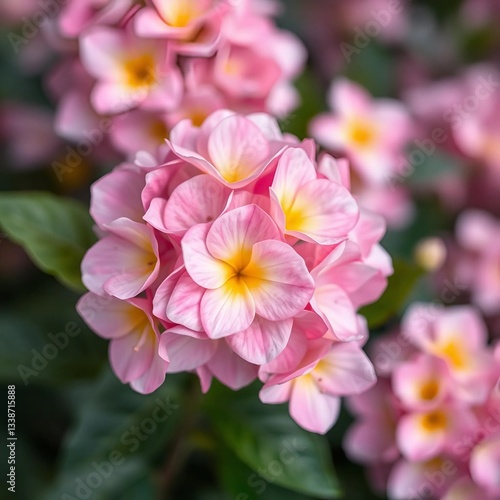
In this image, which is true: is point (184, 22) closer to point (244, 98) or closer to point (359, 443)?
point (244, 98)

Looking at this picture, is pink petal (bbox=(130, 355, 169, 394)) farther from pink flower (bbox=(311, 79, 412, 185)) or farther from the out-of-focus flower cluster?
pink flower (bbox=(311, 79, 412, 185))

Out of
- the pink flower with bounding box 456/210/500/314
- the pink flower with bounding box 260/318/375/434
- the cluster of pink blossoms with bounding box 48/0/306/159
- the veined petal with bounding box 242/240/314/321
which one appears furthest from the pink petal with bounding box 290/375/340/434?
the pink flower with bounding box 456/210/500/314

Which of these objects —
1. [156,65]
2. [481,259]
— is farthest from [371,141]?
[156,65]

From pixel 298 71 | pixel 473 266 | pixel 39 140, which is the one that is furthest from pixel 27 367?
pixel 473 266

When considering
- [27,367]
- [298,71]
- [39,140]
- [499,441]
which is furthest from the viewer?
[39,140]

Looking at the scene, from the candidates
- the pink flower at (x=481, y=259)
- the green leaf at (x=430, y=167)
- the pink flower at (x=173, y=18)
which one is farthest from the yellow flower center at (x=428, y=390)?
the pink flower at (x=173, y=18)

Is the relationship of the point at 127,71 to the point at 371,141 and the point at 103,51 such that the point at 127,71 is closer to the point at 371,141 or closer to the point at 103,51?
the point at 103,51
